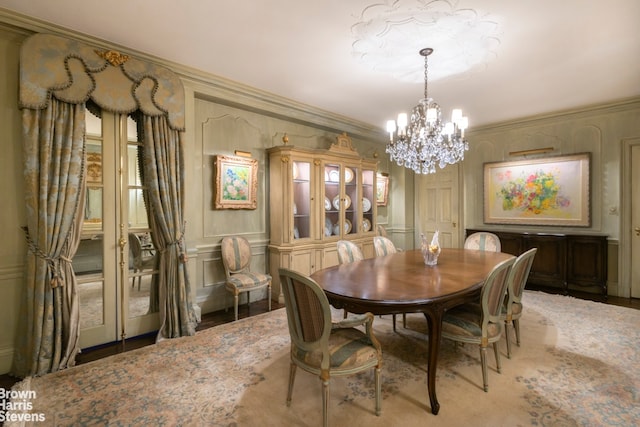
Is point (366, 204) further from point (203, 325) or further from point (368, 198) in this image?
point (203, 325)

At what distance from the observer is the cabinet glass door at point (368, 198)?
17.1ft

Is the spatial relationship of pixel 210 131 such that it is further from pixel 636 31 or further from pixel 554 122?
pixel 554 122

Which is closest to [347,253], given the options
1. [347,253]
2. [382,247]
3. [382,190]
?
[347,253]

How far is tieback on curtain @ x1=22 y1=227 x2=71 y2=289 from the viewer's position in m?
2.40

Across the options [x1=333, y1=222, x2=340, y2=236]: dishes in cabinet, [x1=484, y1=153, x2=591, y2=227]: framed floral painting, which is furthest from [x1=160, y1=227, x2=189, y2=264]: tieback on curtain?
[x1=484, y1=153, x2=591, y2=227]: framed floral painting

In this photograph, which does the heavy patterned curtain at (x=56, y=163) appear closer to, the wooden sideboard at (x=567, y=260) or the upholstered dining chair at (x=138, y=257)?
the upholstered dining chair at (x=138, y=257)

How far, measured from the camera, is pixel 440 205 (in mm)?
6059

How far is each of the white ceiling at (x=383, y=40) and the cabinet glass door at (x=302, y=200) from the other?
3.26 ft

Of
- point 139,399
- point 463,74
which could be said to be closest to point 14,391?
point 139,399

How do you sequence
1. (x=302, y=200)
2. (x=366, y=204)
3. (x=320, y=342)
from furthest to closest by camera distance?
(x=366, y=204)
(x=302, y=200)
(x=320, y=342)

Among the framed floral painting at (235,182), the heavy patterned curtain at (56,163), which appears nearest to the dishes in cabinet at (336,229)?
the framed floral painting at (235,182)

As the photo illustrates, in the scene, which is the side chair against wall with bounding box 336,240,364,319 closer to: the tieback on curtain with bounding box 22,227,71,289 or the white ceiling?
the white ceiling

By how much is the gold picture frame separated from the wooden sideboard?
2216 mm

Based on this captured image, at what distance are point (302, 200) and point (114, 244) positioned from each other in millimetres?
2255
